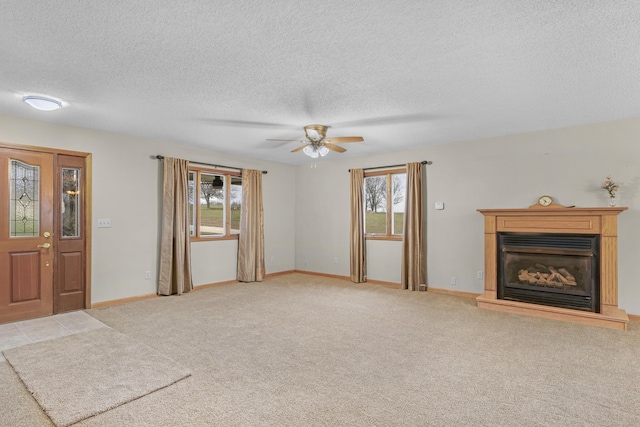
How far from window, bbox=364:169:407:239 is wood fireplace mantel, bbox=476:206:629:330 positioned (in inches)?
68.0

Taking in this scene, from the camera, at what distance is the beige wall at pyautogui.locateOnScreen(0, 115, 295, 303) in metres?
4.47

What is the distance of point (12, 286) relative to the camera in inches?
163

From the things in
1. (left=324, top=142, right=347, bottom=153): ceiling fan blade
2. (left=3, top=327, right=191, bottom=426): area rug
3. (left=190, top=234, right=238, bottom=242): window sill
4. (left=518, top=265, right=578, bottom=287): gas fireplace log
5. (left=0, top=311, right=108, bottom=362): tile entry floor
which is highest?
(left=324, top=142, right=347, bottom=153): ceiling fan blade

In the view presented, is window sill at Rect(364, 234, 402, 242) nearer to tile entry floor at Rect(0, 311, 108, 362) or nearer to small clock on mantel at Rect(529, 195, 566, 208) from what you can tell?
small clock on mantel at Rect(529, 195, 566, 208)

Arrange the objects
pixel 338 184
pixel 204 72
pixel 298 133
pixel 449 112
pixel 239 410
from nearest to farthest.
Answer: pixel 239 410
pixel 204 72
pixel 449 112
pixel 298 133
pixel 338 184

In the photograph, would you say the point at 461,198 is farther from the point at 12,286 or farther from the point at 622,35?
the point at 12,286

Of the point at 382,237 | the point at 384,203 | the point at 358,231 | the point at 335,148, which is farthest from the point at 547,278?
the point at 335,148

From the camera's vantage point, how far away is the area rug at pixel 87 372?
2287 millimetres

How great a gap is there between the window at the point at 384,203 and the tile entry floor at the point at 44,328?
15.2ft

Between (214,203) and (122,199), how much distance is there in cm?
168

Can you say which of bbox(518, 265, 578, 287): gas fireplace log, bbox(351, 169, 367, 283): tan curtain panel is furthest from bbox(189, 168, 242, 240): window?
bbox(518, 265, 578, 287): gas fireplace log

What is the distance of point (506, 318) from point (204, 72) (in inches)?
174

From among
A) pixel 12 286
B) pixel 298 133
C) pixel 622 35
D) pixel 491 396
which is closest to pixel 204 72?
pixel 298 133

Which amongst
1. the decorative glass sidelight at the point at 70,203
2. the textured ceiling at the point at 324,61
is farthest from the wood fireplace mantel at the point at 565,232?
the decorative glass sidelight at the point at 70,203
